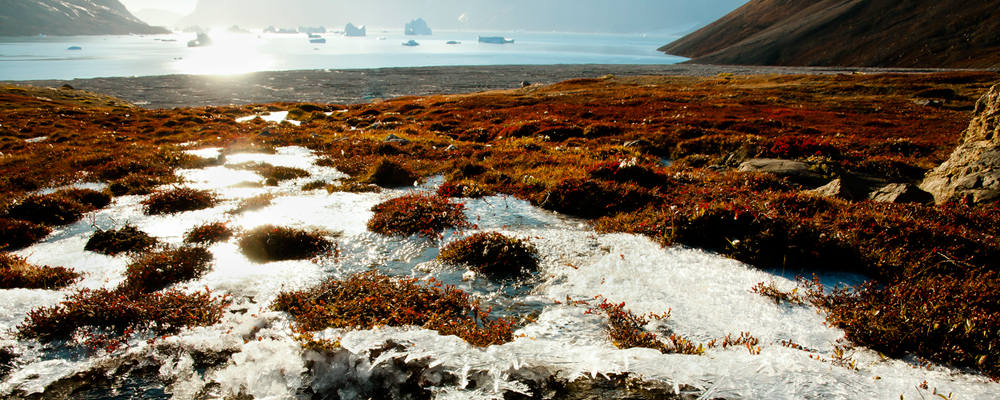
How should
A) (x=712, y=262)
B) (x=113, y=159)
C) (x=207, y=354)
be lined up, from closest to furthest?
(x=207, y=354), (x=712, y=262), (x=113, y=159)

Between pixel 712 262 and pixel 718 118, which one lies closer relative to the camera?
pixel 712 262

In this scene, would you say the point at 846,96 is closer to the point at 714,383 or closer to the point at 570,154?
the point at 570,154

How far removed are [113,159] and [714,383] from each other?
75.9 feet

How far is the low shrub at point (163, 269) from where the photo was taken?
7336mm

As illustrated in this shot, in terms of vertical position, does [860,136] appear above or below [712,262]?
above

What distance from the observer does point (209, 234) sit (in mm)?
9516

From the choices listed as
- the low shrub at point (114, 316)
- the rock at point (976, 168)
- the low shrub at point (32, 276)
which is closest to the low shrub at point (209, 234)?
the low shrub at point (32, 276)

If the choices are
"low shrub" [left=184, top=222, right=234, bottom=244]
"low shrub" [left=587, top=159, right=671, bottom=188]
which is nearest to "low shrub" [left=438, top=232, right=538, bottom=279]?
"low shrub" [left=587, top=159, right=671, bottom=188]

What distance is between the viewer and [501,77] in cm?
11025

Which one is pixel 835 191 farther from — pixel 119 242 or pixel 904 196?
pixel 119 242

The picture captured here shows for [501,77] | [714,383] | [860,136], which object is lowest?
[714,383]

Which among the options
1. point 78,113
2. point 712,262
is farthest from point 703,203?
point 78,113

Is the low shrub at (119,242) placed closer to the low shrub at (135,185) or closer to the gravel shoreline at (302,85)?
the low shrub at (135,185)

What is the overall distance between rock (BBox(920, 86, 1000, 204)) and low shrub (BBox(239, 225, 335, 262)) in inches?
603
